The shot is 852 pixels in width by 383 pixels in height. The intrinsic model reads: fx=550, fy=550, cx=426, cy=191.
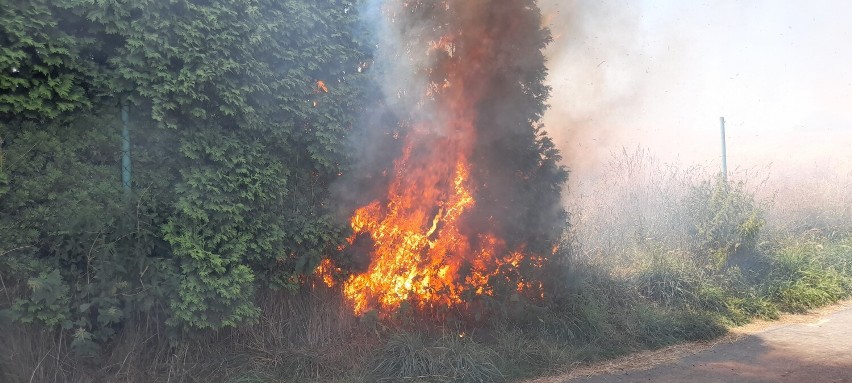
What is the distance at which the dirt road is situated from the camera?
5.14 meters

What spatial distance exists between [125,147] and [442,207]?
3016 millimetres

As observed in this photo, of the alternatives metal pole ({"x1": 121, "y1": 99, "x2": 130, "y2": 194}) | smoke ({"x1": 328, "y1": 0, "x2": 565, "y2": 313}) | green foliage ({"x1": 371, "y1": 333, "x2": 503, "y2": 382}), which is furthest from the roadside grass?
metal pole ({"x1": 121, "y1": 99, "x2": 130, "y2": 194})

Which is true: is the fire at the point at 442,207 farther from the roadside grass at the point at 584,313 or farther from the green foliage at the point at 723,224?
the green foliage at the point at 723,224

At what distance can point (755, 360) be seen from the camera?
5578 millimetres

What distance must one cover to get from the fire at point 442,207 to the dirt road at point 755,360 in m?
1.29

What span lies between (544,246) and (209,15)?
3.95 m

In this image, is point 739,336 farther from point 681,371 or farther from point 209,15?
point 209,15

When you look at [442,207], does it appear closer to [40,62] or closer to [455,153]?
[455,153]

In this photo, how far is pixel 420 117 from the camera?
580 centimetres

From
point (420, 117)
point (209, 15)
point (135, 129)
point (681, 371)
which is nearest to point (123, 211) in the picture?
point (135, 129)

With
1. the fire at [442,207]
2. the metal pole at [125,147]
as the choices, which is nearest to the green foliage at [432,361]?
the fire at [442,207]

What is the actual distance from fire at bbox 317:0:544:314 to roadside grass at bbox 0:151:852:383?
1.10 feet

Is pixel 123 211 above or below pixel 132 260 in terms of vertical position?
above

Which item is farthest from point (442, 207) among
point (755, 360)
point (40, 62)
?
point (40, 62)
